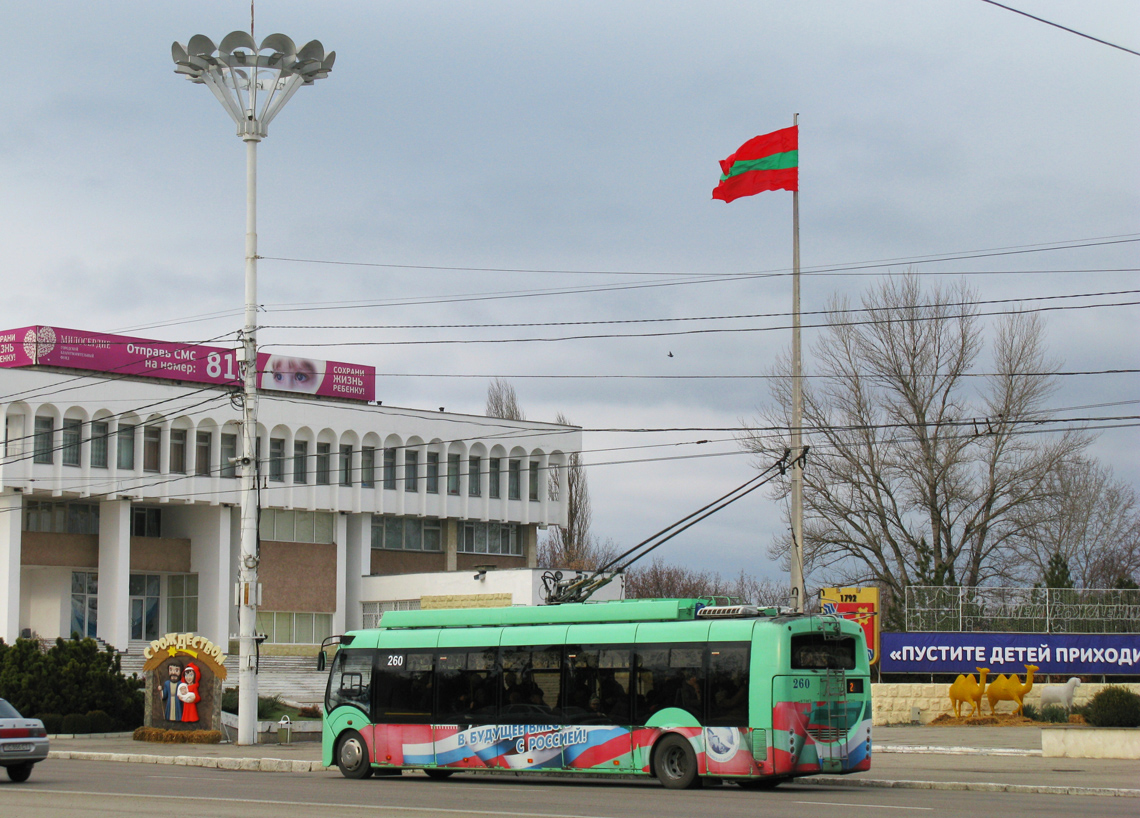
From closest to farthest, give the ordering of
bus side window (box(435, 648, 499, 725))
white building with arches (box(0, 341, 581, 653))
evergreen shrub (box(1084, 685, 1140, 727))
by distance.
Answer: bus side window (box(435, 648, 499, 725)) → evergreen shrub (box(1084, 685, 1140, 727)) → white building with arches (box(0, 341, 581, 653))

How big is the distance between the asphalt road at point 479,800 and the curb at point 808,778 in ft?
1.50

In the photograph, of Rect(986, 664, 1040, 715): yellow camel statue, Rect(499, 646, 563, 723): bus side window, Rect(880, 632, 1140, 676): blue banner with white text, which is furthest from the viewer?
Rect(880, 632, 1140, 676): blue banner with white text

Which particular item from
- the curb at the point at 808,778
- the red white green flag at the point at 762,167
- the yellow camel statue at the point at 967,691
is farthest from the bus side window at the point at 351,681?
the yellow camel statue at the point at 967,691

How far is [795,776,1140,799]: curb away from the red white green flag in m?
16.0

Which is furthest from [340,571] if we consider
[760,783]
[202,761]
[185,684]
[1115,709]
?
[760,783]

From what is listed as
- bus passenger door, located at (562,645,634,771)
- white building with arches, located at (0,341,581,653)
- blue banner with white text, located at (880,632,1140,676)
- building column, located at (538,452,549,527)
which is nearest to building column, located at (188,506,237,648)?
white building with arches, located at (0,341,581,653)

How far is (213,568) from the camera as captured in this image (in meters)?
60.1

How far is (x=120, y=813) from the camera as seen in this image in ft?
50.3

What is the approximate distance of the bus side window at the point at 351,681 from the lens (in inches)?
919

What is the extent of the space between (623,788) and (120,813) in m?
7.85

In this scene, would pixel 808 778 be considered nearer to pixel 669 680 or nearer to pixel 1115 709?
pixel 669 680

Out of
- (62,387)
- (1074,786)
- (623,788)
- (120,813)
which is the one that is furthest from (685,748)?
(62,387)

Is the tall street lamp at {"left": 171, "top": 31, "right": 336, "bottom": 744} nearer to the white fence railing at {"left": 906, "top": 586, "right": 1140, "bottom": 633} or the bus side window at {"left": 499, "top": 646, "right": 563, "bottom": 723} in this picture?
the bus side window at {"left": 499, "top": 646, "right": 563, "bottom": 723}

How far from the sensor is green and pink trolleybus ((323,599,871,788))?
63.9 ft
